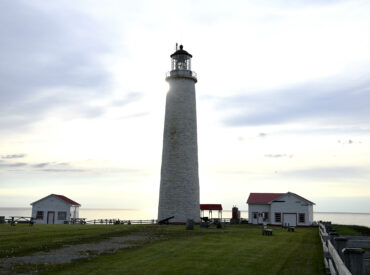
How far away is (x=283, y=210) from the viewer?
54125 millimetres

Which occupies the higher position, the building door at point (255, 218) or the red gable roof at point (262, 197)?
the red gable roof at point (262, 197)

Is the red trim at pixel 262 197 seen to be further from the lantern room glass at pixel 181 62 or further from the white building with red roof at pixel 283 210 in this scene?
the lantern room glass at pixel 181 62

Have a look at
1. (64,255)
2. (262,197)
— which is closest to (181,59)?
(262,197)

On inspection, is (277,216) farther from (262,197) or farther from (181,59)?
(181,59)

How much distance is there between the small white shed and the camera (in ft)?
189

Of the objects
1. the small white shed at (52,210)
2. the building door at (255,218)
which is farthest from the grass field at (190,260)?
the small white shed at (52,210)

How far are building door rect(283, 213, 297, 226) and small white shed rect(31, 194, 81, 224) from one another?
114 ft

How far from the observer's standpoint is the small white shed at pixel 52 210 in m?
57.6

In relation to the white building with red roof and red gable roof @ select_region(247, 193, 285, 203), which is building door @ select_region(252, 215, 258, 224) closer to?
the white building with red roof

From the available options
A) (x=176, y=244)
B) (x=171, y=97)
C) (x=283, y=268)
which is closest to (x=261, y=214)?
(x=171, y=97)

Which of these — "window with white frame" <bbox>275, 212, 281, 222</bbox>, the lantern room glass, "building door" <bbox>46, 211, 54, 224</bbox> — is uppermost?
the lantern room glass

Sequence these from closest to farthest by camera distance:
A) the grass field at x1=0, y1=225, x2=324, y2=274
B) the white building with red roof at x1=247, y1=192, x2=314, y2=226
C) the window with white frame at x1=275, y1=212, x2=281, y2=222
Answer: the grass field at x1=0, y1=225, x2=324, y2=274, the white building with red roof at x1=247, y1=192, x2=314, y2=226, the window with white frame at x1=275, y1=212, x2=281, y2=222

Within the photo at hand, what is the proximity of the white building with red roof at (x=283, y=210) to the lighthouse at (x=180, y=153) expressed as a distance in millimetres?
13803

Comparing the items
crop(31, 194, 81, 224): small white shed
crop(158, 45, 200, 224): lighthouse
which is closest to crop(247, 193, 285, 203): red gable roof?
crop(158, 45, 200, 224): lighthouse
